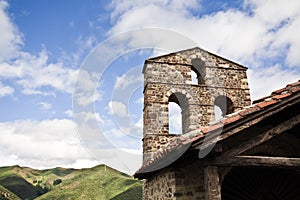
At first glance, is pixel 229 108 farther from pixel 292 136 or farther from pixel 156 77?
pixel 292 136

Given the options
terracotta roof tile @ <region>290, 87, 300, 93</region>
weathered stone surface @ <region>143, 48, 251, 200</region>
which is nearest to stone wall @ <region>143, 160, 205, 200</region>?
terracotta roof tile @ <region>290, 87, 300, 93</region>

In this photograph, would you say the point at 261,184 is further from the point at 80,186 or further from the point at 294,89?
the point at 80,186

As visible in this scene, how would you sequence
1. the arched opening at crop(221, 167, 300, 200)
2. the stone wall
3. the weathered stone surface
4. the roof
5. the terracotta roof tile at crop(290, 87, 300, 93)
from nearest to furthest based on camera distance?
the roof < the terracotta roof tile at crop(290, 87, 300, 93) < the stone wall < the arched opening at crop(221, 167, 300, 200) < the weathered stone surface

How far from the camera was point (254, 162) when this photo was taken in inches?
177

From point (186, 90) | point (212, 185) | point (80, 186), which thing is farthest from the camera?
point (80, 186)

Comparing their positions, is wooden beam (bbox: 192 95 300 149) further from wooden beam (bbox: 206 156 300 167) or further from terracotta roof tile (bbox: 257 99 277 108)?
wooden beam (bbox: 206 156 300 167)

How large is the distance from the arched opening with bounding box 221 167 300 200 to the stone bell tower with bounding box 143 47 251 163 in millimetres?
2595

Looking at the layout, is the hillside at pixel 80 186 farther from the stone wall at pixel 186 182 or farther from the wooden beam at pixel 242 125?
the wooden beam at pixel 242 125

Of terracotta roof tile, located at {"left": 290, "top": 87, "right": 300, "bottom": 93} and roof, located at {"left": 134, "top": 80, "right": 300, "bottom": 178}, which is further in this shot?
terracotta roof tile, located at {"left": 290, "top": 87, "right": 300, "bottom": 93}

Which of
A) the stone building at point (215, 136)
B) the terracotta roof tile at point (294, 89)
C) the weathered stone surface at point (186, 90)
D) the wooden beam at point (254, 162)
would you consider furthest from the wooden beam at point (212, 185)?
the weathered stone surface at point (186, 90)

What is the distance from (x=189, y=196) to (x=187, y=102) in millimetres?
4196

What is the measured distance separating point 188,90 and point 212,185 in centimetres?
523

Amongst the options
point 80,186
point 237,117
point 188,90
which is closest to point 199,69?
point 188,90

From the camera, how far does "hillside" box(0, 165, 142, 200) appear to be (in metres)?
28.2
